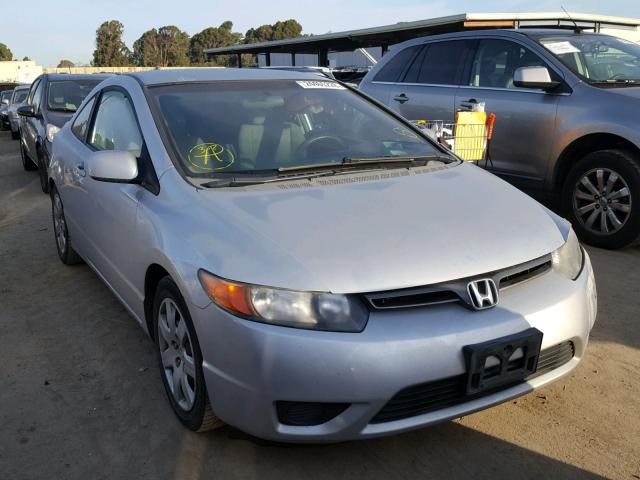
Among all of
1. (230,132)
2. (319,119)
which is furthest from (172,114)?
(319,119)

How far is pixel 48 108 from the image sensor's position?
8.55 m

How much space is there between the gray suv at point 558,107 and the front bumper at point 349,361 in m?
3.08

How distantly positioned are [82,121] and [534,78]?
3.78 m

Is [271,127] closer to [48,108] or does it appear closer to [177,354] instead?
[177,354]

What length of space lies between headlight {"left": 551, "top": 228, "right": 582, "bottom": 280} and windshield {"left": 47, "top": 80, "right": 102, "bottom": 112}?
25.2 ft

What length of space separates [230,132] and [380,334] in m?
1.58

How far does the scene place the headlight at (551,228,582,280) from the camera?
2578 mm

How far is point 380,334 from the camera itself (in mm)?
2086

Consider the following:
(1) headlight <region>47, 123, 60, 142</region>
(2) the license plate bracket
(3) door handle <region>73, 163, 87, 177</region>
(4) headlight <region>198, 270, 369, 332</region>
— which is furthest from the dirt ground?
(1) headlight <region>47, 123, 60, 142</region>

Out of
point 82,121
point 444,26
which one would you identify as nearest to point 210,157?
point 82,121

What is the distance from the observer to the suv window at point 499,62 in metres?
5.71

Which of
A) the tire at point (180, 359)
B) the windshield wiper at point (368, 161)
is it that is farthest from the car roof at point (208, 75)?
the tire at point (180, 359)

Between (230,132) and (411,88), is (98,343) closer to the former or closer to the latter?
(230,132)

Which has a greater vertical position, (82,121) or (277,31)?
(277,31)
